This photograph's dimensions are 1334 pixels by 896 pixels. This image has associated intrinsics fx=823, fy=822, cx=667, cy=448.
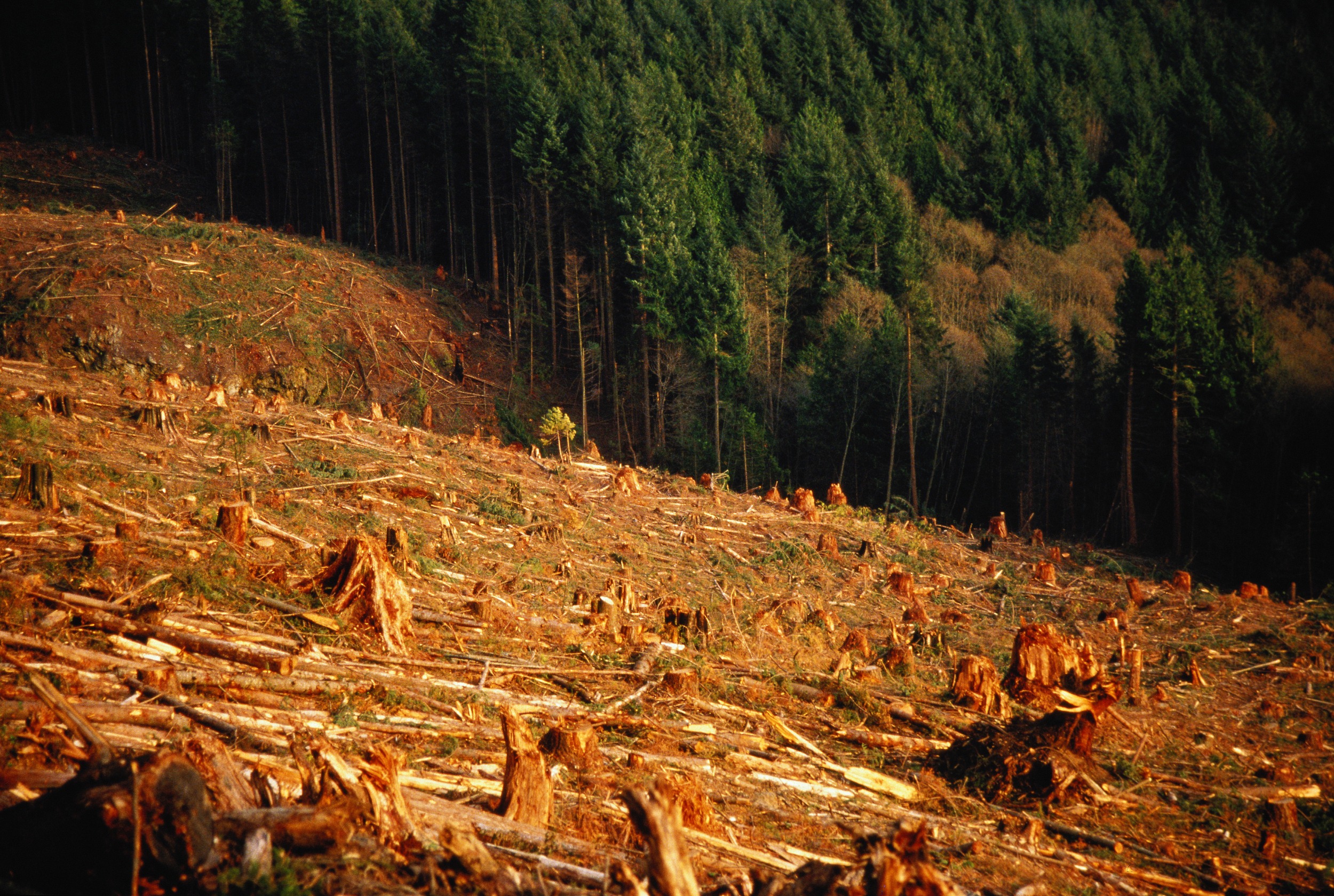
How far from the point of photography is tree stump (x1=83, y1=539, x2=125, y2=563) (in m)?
6.53

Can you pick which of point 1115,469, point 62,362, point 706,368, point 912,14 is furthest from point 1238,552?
point 912,14

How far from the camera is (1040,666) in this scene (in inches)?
365

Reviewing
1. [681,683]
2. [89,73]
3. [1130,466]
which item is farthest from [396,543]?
[89,73]

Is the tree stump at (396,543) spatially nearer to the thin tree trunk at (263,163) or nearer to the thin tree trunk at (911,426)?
the thin tree trunk at (911,426)

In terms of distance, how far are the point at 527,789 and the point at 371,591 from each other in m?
3.22

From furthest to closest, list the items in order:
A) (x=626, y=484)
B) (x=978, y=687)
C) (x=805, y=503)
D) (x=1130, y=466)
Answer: (x=1130, y=466), (x=805, y=503), (x=626, y=484), (x=978, y=687)

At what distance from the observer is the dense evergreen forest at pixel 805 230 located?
1438 inches

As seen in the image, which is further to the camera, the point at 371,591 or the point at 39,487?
the point at 39,487

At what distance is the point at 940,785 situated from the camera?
665 cm

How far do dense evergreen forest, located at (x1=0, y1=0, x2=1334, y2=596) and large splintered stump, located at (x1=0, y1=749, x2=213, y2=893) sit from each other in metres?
27.3

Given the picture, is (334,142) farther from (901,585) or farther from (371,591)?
(371,591)

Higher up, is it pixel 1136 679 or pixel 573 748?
pixel 573 748

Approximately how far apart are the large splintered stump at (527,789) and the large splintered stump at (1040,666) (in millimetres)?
6662

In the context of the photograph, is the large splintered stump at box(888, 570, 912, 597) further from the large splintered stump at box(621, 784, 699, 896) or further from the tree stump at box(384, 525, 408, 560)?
the large splintered stump at box(621, 784, 699, 896)
